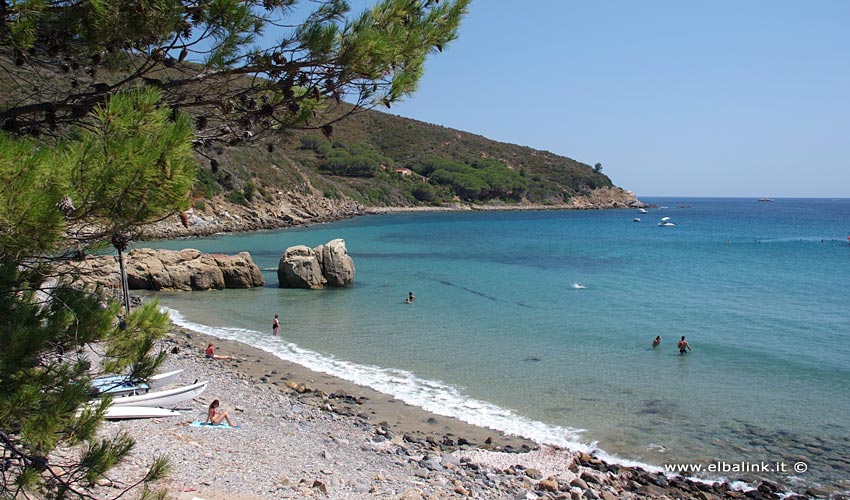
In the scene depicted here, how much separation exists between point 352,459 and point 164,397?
13.0 ft

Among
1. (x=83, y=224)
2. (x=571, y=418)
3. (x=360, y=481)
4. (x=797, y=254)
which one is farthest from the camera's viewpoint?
(x=797, y=254)

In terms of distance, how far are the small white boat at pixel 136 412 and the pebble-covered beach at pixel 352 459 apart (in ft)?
0.44

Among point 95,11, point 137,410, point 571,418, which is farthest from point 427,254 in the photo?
point 95,11

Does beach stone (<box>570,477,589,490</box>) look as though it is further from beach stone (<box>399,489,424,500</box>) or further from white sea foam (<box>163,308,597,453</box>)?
beach stone (<box>399,489,424,500</box>)

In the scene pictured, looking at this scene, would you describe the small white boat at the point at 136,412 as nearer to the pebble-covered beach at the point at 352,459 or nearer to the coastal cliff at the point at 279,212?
the pebble-covered beach at the point at 352,459

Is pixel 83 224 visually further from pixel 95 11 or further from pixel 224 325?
pixel 224 325

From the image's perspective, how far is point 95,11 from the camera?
4.59 meters

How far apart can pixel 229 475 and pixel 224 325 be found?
14757mm

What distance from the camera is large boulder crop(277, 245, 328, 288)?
1220 inches

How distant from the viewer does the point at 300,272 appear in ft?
102

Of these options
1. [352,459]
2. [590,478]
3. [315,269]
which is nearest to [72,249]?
[352,459]

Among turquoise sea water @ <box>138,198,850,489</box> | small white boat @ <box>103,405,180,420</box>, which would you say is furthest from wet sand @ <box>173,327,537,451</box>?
small white boat @ <box>103,405,180,420</box>

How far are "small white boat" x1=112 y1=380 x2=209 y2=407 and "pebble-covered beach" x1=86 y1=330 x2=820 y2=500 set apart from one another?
0.22 meters

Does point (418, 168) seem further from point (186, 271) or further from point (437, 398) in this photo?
point (437, 398)
